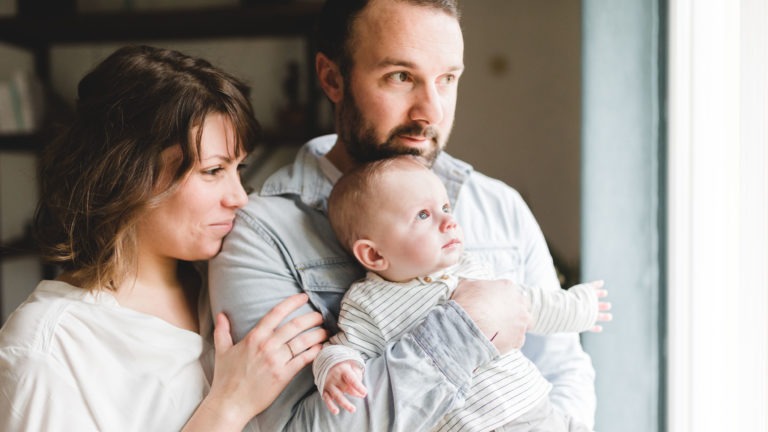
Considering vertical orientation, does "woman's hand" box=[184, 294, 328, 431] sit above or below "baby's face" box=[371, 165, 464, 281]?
below

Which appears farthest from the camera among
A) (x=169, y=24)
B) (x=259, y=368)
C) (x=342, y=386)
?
(x=169, y=24)

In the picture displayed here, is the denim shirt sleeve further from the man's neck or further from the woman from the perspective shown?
the man's neck

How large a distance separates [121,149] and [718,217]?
1270mm

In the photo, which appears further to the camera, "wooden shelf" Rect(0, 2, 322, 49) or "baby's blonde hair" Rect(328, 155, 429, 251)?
"wooden shelf" Rect(0, 2, 322, 49)

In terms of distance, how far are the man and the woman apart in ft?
0.24

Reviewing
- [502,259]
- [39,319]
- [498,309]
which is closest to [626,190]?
[502,259]

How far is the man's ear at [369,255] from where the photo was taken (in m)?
1.15

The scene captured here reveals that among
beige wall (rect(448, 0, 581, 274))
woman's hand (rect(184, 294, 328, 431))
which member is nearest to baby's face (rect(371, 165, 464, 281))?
woman's hand (rect(184, 294, 328, 431))

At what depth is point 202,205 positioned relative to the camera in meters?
1.22

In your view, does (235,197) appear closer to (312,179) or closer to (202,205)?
(202,205)

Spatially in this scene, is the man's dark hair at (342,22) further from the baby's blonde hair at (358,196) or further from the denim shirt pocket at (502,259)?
the denim shirt pocket at (502,259)

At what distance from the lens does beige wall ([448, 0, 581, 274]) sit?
3143mm

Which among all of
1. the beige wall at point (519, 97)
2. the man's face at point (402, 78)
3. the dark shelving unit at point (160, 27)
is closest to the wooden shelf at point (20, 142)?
the dark shelving unit at point (160, 27)

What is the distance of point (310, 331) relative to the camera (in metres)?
1.14
